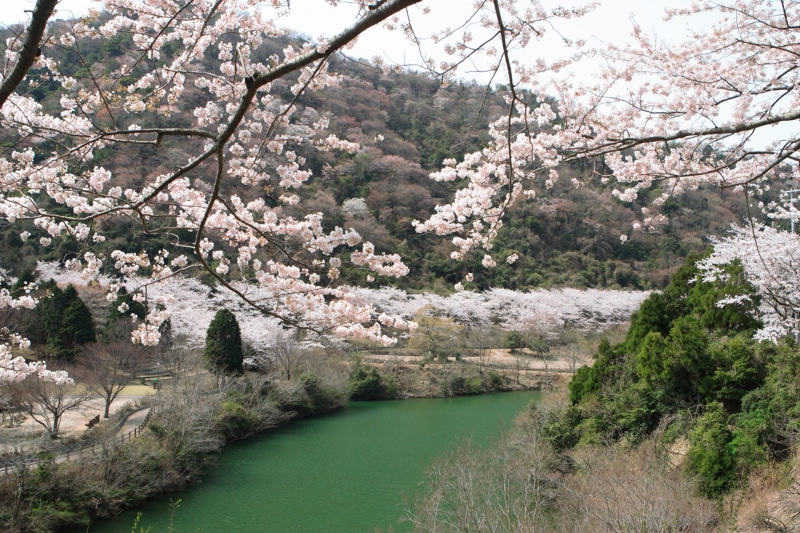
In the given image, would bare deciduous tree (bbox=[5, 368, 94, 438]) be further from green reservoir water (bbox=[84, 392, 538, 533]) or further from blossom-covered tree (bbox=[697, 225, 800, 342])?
blossom-covered tree (bbox=[697, 225, 800, 342])

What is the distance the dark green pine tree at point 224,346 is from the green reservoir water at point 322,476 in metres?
2.08

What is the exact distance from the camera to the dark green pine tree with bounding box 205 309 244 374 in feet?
45.2

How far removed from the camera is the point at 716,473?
239 inches

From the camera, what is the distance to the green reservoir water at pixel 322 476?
807cm

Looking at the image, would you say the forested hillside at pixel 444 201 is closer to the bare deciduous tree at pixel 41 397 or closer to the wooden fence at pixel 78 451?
the wooden fence at pixel 78 451

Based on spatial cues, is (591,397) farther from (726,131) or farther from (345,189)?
(345,189)

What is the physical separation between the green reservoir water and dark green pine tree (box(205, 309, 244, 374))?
208 cm

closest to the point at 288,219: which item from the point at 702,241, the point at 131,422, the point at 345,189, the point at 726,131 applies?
the point at 726,131

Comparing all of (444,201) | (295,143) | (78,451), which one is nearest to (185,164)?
(295,143)

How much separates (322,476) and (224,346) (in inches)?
206

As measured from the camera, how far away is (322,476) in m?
10.2

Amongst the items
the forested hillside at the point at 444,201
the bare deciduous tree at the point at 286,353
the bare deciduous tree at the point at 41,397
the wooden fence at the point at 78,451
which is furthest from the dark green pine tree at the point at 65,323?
the forested hillside at the point at 444,201

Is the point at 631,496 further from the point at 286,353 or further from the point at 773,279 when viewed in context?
the point at 286,353

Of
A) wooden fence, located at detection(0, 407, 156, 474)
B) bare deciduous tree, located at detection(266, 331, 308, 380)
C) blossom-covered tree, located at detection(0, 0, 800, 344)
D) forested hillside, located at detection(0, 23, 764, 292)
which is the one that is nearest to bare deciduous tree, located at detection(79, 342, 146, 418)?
wooden fence, located at detection(0, 407, 156, 474)
